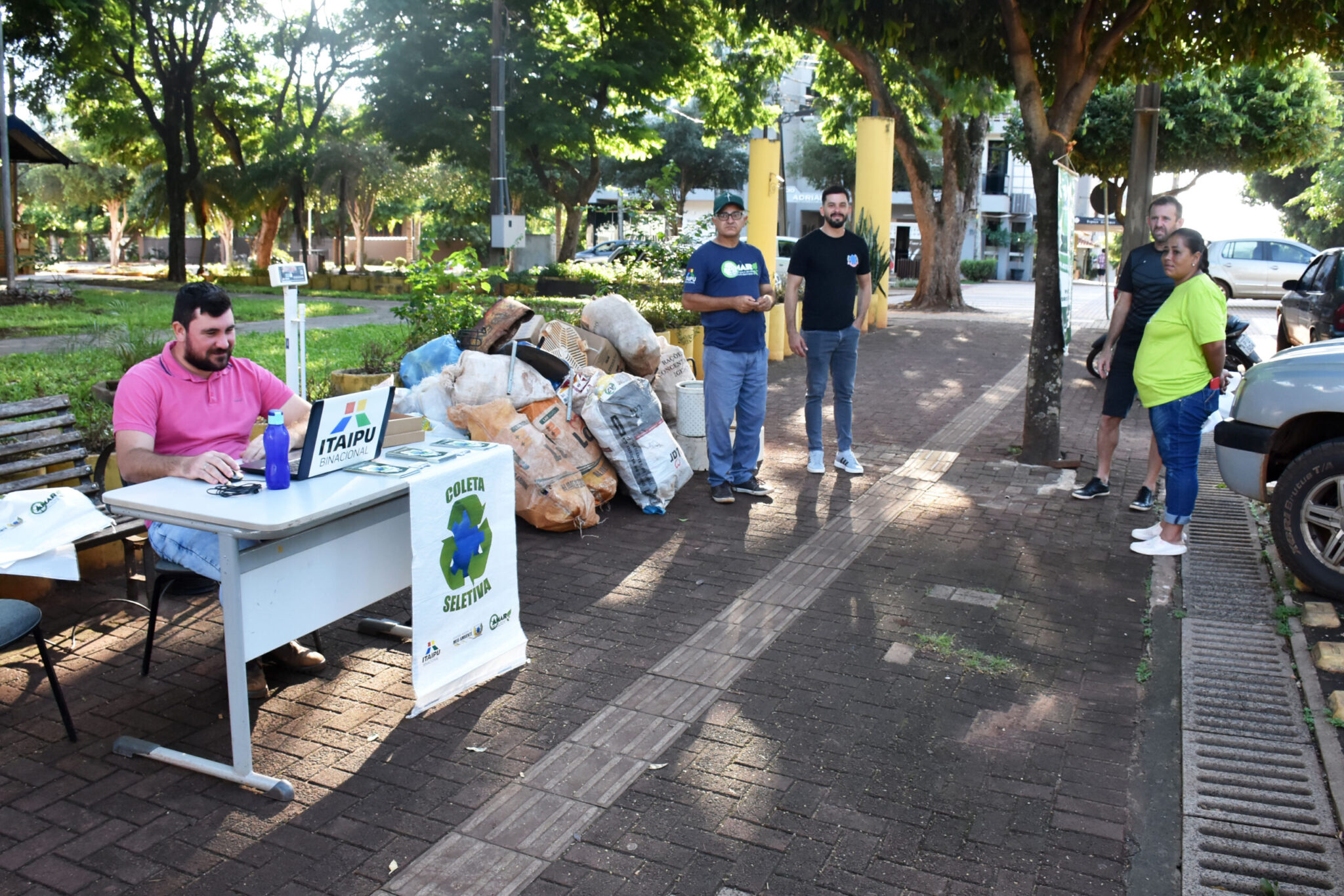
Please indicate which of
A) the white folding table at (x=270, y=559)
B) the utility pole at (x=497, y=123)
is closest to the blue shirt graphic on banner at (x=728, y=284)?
Result: the white folding table at (x=270, y=559)

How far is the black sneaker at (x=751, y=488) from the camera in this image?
7.70 m

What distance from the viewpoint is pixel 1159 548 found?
644cm

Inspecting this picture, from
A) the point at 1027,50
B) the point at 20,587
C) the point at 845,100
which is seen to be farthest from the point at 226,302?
the point at 845,100

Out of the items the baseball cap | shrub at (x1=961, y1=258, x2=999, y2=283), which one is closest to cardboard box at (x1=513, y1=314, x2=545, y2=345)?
the baseball cap

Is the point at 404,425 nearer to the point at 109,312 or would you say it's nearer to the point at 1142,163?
the point at 1142,163

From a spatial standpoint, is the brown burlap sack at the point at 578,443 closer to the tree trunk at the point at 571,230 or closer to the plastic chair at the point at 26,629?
the plastic chair at the point at 26,629

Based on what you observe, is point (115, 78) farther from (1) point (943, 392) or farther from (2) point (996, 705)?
(2) point (996, 705)

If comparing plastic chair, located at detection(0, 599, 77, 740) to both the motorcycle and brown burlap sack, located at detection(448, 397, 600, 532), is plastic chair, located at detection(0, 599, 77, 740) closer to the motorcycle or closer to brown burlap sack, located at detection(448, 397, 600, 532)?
brown burlap sack, located at detection(448, 397, 600, 532)

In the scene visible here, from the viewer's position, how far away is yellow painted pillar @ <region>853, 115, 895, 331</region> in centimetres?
1728

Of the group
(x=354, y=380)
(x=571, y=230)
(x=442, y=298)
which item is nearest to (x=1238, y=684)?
(x=354, y=380)

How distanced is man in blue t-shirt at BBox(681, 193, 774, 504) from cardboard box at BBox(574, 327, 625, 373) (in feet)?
3.34

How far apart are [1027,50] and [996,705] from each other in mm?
5987

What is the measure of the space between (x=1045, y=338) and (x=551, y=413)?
13.9 ft

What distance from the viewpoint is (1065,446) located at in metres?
9.47
